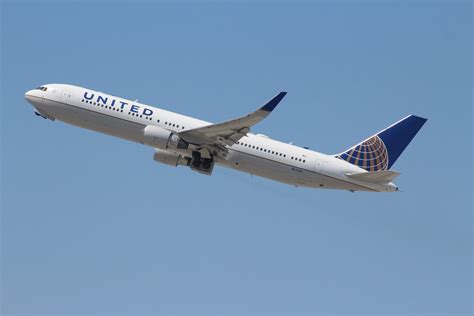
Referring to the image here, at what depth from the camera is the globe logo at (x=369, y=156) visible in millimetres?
55312

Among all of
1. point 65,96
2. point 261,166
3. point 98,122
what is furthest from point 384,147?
point 65,96

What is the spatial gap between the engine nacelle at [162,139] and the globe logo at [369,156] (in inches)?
440

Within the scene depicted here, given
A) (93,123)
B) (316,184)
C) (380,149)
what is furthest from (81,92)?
(380,149)

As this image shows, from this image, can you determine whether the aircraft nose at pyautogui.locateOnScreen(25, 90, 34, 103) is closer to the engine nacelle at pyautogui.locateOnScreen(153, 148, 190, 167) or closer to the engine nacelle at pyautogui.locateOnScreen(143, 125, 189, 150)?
the engine nacelle at pyautogui.locateOnScreen(143, 125, 189, 150)

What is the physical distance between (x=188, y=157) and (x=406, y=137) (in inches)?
599

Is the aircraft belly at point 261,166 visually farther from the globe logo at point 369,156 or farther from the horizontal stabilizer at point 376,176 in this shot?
the globe logo at point 369,156

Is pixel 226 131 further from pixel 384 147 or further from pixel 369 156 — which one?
pixel 384 147

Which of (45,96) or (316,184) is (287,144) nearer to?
(316,184)

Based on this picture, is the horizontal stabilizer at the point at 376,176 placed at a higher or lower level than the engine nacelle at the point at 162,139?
higher

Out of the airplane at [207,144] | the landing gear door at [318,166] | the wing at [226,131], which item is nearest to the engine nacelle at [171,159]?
the airplane at [207,144]

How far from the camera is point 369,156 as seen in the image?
182ft

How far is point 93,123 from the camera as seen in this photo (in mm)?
53812

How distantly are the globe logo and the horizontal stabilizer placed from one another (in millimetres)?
2634

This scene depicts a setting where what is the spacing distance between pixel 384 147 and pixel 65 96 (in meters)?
22.2
